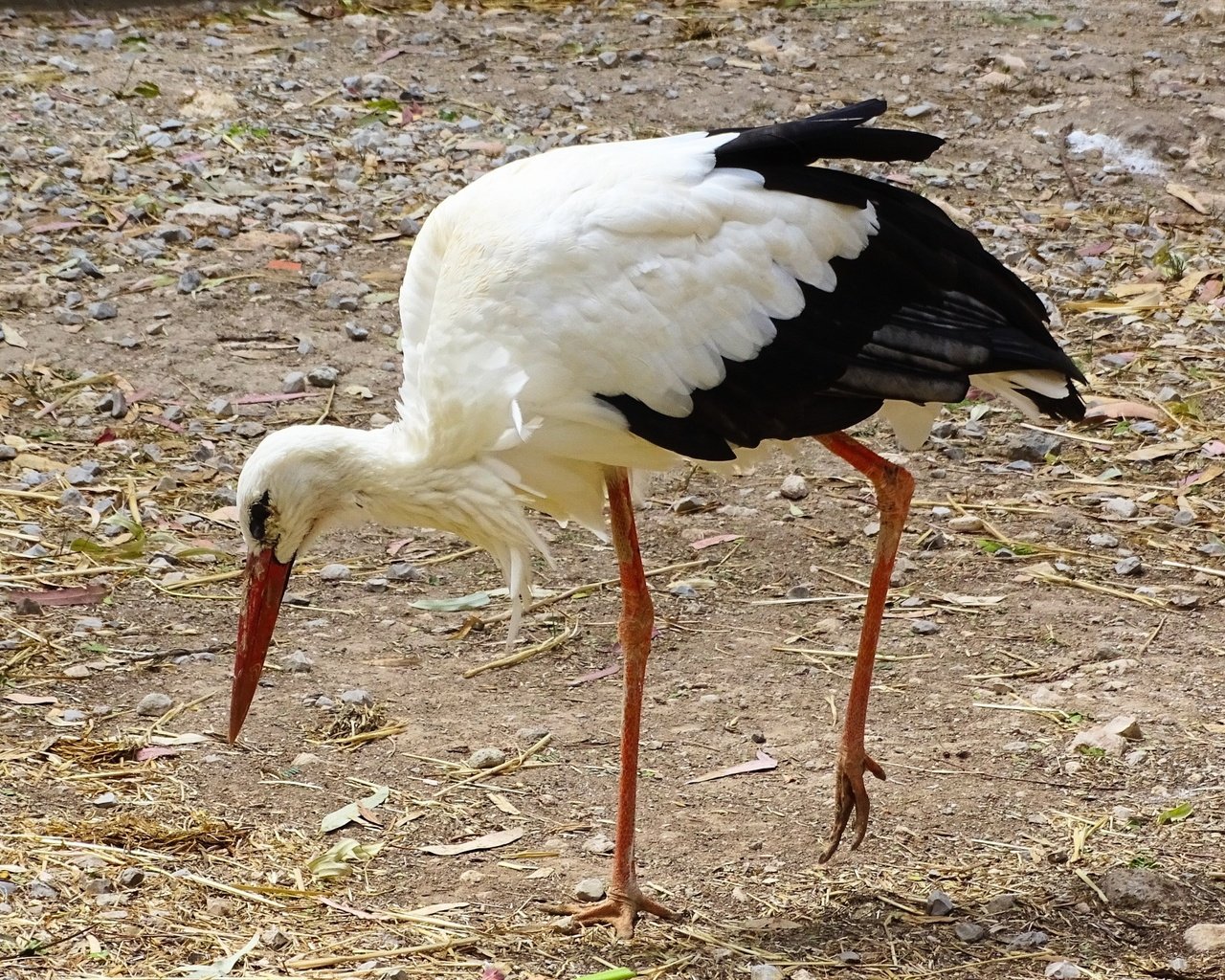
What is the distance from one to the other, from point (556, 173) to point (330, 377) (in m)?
2.87

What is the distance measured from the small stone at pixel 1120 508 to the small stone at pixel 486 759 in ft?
7.98

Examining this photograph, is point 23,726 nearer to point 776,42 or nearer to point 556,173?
point 556,173

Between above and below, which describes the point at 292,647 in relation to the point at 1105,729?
below

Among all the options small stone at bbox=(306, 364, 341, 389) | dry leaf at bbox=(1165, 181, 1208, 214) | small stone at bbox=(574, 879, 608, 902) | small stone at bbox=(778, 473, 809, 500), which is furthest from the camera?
dry leaf at bbox=(1165, 181, 1208, 214)

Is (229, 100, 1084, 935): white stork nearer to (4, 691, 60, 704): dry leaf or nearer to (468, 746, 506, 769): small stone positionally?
(468, 746, 506, 769): small stone

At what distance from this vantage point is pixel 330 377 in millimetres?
6562

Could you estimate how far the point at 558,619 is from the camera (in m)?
5.26

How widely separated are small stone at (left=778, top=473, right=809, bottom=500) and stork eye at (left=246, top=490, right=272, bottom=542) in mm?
2393

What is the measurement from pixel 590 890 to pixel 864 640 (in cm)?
95

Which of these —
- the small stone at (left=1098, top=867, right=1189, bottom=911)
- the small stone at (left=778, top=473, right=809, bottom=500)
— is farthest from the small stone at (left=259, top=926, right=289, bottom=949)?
the small stone at (left=778, top=473, right=809, bottom=500)

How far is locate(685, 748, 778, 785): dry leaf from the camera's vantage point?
4.39 meters

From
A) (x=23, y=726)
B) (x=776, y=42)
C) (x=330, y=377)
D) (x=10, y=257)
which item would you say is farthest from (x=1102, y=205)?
(x=23, y=726)

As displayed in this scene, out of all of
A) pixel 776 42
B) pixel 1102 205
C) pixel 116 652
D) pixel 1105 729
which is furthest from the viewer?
pixel 776 42

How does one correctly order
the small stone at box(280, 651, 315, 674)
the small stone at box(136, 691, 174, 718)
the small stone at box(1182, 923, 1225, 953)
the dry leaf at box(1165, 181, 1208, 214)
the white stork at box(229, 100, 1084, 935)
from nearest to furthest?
the small stone at box(1182, 923, 1225, 953) → the white stork at box(229, 100, 1084, 935) → the small stone at box(136, 691, 174, 718) → the small stone at box(280, 651, 315, 674) → the dry leaf at box(1165, 181, 1208, 214)
